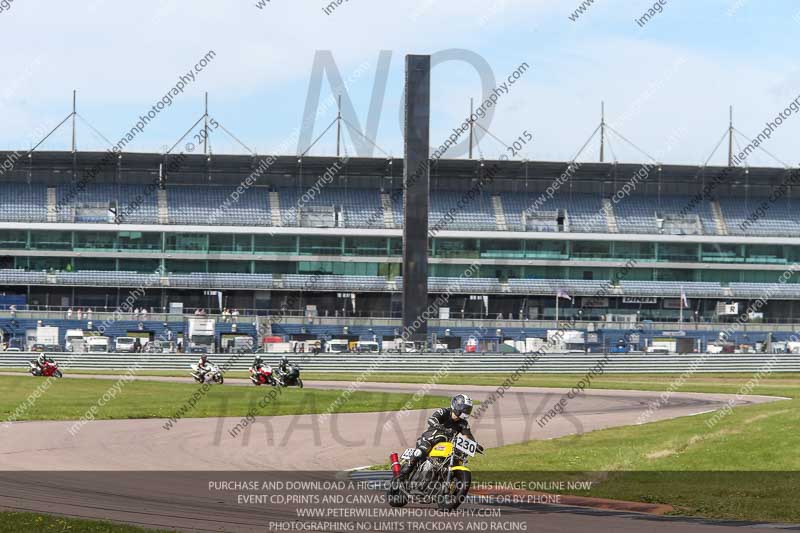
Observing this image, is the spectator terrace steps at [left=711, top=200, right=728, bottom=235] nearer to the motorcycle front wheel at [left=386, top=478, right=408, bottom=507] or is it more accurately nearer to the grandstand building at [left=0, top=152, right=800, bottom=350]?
the grandstand building at [left=0, top=152, right=800, bottom=350]

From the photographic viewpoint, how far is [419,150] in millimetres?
77625

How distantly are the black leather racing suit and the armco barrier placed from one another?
167 ft

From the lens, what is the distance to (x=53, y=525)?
14.4m

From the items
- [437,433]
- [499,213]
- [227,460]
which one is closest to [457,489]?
[437,433]

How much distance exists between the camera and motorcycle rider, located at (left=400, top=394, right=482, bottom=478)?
16.6 meters

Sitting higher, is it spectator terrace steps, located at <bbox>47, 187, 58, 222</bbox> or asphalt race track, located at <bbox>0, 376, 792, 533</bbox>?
spectator terrace steps, located at <bbox>47, 187, 58, 222</bbox>

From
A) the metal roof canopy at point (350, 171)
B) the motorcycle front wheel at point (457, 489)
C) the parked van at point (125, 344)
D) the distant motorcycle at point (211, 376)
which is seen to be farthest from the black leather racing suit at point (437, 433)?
the metal roof canopy at point (350, 171)

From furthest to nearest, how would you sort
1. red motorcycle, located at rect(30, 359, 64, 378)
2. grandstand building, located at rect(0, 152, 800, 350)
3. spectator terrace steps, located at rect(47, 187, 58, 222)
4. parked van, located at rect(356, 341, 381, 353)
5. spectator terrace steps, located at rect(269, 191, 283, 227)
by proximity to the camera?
spectator terrace steps, located at rect(269, 191, 283, 227), spectator terrace steps, located at rect(47, 187, 58, 222), grandstand building, located at rect(0, 152, 800, 350), parked van, located at rect(356, 341, 381, 353), red motorcycle, located at rect(30, 359, 64, 378)

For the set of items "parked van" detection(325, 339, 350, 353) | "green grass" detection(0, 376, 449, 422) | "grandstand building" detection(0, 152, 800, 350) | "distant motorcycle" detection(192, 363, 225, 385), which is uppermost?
"grandstand building" detection(0, 152, 800, 350)

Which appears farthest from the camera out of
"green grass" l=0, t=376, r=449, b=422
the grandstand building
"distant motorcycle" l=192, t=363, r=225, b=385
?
the grandstand building

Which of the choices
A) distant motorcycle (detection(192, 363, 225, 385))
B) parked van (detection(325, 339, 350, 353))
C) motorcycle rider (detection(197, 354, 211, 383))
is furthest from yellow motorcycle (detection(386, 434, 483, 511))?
parked van (detection(325, 339, 350, 353))

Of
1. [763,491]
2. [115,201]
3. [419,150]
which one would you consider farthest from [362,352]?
[763,491]

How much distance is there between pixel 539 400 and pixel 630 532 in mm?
32331

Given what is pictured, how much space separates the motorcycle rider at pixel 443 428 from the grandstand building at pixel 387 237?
247 feet
